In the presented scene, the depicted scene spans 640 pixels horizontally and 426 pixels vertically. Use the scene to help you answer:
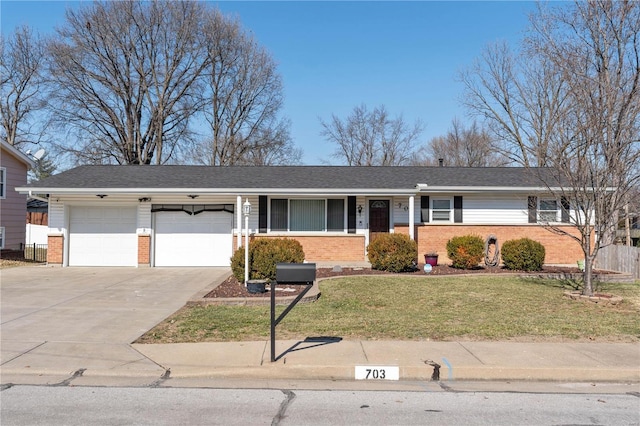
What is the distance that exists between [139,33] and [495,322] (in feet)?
102

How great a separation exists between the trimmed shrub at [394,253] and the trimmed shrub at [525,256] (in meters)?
3.28

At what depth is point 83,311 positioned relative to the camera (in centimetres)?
923

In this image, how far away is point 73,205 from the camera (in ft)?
56.0

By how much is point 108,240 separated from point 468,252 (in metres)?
12.9

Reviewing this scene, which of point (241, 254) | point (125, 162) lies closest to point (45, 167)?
point (125, 162)

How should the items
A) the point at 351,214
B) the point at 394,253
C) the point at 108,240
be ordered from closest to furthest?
the point at 394,253
the point at 108,240
the point at 351,214

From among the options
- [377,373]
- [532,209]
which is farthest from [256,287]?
[532,209]

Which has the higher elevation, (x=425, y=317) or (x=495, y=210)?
(x=495, y=210)

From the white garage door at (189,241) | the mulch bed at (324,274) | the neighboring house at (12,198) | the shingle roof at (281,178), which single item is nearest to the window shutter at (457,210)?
the shingle roof at (281,178)

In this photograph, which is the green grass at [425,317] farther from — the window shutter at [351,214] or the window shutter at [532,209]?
the window shutter at [532,209]

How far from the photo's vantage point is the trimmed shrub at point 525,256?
589 inches

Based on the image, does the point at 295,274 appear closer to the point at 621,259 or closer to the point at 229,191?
the point at 229,191

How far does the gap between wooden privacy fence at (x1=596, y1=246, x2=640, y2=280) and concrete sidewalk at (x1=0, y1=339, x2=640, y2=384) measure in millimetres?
9372

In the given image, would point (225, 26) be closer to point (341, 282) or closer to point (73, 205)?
point (73, 205)
